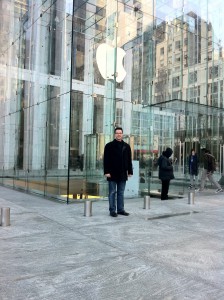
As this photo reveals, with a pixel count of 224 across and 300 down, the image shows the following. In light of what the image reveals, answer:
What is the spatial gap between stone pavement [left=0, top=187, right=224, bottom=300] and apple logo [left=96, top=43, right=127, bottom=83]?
18.9 ft

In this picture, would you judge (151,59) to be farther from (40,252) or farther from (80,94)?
(40,252)

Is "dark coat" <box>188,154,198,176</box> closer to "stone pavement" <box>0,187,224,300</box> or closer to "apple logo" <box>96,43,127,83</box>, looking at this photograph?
"apple logo" <box>96,43,127,83</box>

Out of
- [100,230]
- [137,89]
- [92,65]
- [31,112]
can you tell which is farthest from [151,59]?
[100,230]

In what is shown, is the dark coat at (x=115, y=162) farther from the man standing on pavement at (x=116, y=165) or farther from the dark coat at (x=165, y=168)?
the dark coat at (x=165, y=168)

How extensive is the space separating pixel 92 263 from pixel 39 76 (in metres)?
10.9

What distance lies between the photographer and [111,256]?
4.81 m

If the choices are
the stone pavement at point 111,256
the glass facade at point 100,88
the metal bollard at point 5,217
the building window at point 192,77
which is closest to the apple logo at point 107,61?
the glass facade at point 100,88

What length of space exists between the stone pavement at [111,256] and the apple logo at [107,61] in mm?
5771

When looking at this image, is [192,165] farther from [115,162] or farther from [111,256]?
[111,256]

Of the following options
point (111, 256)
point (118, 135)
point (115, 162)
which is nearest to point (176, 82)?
point (118, 135)

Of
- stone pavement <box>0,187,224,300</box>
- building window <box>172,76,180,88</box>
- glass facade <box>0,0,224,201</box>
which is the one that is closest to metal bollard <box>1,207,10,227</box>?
stone pavement <box>0,187,224,300</box>

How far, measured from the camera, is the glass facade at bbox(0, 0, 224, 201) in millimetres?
11477

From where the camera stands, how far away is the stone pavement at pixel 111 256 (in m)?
3.65

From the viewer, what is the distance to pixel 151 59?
47.2 ft
